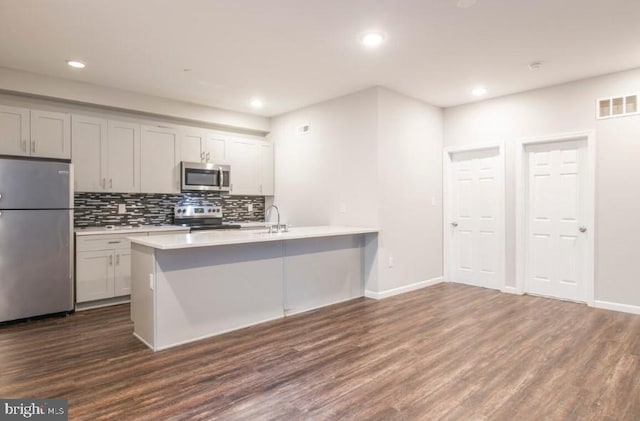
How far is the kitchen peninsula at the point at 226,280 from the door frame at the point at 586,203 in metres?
2.08

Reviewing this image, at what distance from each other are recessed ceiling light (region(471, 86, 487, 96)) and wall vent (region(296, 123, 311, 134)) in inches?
91.9

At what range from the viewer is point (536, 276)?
4.93m

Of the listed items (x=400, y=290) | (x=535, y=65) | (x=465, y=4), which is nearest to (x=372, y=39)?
(x=465, y=4)

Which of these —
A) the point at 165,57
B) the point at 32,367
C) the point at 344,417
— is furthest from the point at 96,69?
the point at 344,417

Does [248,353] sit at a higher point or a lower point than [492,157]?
lower

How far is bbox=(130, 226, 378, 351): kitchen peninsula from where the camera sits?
10.4ft

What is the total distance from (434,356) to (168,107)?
4633mm

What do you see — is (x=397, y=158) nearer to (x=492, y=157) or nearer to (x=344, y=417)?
(x=492, y=157)

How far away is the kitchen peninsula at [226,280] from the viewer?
10.4ft

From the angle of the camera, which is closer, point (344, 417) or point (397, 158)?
point (344, 417)

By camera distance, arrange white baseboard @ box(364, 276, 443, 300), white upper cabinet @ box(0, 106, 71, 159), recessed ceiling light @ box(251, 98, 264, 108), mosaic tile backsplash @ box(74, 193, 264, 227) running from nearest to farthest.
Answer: white upper cabinet @ box(0, 106, 71, 159) < white baseboard @ box(364, 276, 443, 300) < mosaic tile backsplash @ box(74, 193, 264, 227) < recessed ceiling light @ box(251, 98, 264, 108)

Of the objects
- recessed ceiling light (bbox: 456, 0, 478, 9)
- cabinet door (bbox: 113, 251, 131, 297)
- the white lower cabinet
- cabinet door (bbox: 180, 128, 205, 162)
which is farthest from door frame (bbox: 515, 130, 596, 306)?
cabinet door (bbox: 113, 251, 131, 297)

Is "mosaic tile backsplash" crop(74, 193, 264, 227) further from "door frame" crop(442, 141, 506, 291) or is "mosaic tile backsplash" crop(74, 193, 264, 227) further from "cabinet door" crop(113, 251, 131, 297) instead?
"door frame" crop(442, 141, 506, 291)

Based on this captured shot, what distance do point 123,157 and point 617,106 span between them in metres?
5.98
